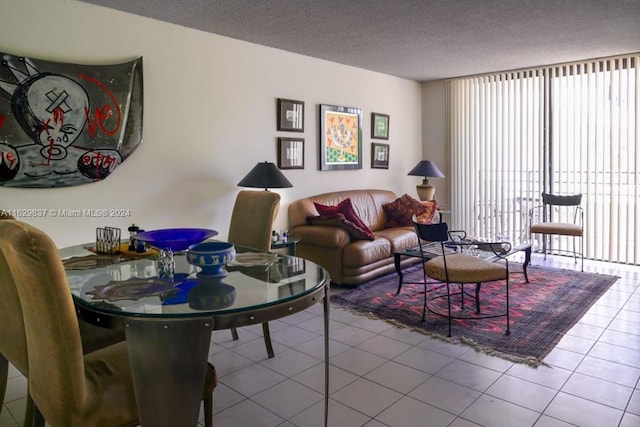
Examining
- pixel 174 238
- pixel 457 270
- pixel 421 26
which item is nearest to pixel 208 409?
pixel 174 238

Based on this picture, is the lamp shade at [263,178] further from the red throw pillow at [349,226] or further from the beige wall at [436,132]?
the beige wall at [436,132]

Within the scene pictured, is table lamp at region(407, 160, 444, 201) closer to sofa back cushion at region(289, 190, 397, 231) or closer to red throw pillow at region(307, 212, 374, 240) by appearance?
sofa back cushion at region(289, 190, 397, 231)

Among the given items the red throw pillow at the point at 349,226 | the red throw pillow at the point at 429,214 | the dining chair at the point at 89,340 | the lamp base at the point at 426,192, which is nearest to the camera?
the dining chair at the point at 89,340

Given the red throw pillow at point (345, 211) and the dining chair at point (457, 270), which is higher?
the red throw pillow at point (345, 211)

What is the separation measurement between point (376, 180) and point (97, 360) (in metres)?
4.91

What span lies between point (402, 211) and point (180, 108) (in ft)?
9.60

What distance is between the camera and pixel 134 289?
1854 millimetres

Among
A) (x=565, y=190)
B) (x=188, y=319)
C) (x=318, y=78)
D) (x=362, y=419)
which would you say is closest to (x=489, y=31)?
(x=318, y=78)

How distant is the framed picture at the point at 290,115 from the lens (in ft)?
16.0

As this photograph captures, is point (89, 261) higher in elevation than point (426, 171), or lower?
lower

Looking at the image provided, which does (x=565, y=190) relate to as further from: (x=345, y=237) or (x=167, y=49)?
(x=167, y=49)

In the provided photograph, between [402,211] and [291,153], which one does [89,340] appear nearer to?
[291,153]

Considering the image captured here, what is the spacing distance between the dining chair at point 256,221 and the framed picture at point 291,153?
61.5 inches

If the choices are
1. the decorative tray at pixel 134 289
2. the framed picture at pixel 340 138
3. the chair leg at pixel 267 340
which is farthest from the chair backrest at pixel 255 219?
the framed picture at pixel 340 138
